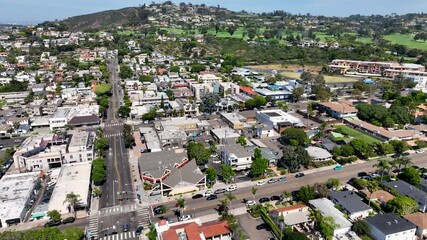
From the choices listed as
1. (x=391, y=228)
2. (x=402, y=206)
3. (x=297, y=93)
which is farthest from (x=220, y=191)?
(x=297, y=93)

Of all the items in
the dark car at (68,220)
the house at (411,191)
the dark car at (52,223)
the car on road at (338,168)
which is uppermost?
the house at (411,191)

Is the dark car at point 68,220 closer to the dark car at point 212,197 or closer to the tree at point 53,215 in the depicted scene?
the tree at point 53,215

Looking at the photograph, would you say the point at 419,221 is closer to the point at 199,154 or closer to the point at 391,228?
the point at 391,228

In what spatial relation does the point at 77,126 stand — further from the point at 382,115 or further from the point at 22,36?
the point at 22,36

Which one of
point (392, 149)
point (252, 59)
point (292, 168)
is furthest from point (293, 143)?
point (252, 59)

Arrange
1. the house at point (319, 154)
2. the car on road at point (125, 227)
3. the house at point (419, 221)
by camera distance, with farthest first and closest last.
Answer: the house at point (319, 154)
the car on road at point (125, 227)
the house at point (419, 221)

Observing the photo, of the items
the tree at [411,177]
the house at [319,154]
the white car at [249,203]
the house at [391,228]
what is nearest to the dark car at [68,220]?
the white car at [249,203]

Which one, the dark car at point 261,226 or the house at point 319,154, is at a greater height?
the house at point 319,154
